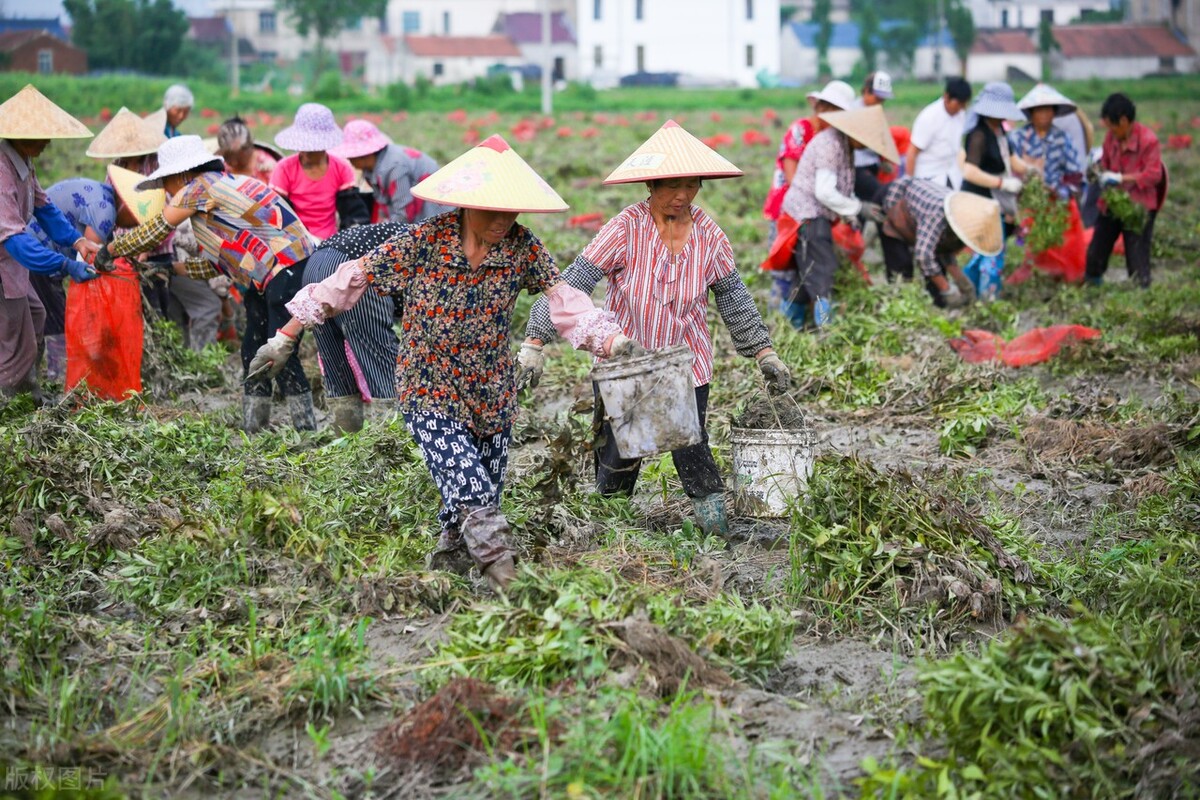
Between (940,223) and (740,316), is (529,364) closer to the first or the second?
(740,316)

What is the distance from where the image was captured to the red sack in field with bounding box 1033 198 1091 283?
35.1 feet

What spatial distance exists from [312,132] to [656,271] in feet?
11.2

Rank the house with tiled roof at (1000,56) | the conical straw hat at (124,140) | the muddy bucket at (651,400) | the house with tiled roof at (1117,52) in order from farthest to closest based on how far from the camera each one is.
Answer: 1. the house with tiled roof at (1000,56)
2. the house with tiled roof at (1117,52)
3. the conical straw hat at (124,140)
4. the muddy bucket at (651,400)

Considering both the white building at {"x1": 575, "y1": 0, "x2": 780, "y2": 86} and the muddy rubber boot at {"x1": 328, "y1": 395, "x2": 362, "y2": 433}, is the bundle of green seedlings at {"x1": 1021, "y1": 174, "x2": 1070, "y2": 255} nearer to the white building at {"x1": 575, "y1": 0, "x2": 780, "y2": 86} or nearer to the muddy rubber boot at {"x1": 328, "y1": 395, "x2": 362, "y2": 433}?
the muddy rubber boot at {"x1": 328, "y1": 395, "x2": 362, "y2": 433}

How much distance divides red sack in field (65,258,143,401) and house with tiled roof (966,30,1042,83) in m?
63.1

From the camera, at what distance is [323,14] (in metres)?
57.9

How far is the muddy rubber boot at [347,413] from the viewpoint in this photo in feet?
21.5

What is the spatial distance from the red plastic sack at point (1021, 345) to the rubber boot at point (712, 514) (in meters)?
3.56

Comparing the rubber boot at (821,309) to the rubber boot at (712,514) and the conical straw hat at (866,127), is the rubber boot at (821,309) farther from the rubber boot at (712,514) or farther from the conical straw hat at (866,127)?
the rubber boot at (712,514)

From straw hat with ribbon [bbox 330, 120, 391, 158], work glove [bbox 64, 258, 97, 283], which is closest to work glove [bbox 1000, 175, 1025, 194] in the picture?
straw hat with ribbon [bbox 330, 120, 391, 158]

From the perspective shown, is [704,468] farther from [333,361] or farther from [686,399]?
[333,361]

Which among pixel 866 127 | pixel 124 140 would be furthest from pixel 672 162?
pixel 124 140

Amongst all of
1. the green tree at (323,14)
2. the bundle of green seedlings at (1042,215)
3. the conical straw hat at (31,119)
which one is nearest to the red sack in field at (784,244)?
the bundle of green seedlings at (1042,215)

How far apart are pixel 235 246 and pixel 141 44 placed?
41229 millimetres
